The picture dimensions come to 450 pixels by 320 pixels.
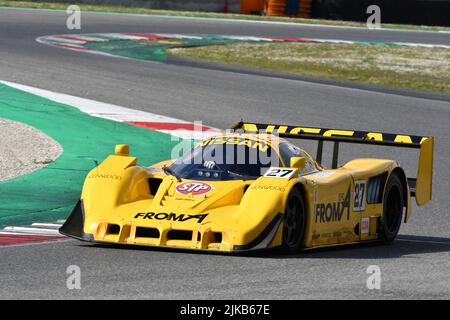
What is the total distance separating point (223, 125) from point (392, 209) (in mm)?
6937

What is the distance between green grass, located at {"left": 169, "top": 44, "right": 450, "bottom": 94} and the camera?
25.6 m

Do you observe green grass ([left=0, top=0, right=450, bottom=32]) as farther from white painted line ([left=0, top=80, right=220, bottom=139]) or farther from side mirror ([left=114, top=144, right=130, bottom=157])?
side mirror ([left=114, top=144, right=130, bottom=157])

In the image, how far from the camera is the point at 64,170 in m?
12.9

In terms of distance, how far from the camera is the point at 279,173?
31.0 ft

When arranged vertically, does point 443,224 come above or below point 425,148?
below

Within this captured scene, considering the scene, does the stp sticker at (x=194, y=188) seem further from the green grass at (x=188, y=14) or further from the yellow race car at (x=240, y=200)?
the green grass at (x=188, y=14)

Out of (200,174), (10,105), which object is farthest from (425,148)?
(10,105)

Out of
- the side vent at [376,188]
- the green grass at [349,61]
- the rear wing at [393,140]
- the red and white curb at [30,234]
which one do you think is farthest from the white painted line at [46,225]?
the green grass at [349,61]

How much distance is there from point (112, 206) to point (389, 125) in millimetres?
9912

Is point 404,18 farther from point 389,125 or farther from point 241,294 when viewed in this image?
point 241,294

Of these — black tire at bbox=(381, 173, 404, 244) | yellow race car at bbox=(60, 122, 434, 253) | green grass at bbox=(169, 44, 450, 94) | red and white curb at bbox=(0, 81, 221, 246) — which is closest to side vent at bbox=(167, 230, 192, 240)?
yellow race car at bbox=(60, 122, 434, 253)

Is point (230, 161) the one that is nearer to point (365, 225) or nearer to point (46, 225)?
point (365, 225)

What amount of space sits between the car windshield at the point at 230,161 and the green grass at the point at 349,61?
1479 centimetres

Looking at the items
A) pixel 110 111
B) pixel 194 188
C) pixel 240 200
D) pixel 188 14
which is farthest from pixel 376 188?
pixel 188 14
